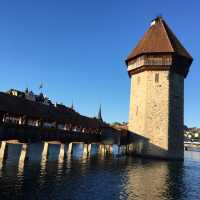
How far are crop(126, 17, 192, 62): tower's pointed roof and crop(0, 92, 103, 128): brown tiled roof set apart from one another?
10.6 m

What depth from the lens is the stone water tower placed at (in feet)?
90.9

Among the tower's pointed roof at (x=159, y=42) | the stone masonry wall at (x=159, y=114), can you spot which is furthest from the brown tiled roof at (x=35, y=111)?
the tower's pointed roof at (x=159, y=42)

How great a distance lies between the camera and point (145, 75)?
29312mm

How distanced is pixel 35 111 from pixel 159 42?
56.7 feet

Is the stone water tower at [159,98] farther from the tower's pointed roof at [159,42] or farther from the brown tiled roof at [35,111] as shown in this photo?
the brown tiled roof at [35,111]

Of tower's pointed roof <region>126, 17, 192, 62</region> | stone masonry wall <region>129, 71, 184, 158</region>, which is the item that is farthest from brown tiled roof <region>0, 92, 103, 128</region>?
tower's pointed roof <region>126, 17, 192, 62</region>

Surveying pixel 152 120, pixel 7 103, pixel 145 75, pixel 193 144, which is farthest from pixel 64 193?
pixel 193 144

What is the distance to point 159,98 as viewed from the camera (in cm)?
2833

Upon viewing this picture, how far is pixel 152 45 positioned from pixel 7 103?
18.6 meters

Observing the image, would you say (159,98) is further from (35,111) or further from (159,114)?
(35,111)

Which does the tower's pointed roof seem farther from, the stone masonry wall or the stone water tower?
the stone masonry wall

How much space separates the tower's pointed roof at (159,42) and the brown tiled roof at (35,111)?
1056 cm

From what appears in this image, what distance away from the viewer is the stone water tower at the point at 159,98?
27703 millimetres

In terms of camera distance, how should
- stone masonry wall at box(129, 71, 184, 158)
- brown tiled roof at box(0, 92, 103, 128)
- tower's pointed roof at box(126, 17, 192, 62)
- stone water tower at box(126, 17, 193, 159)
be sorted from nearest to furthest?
brown tiled roof at box(0, 92, 103, 128) < stone masonry wall at box(129, 71, 184, 158) < stone water tower at box(126, 17, 193, 159) < tower's pointed roof at box(126, 17, 192, 62)
